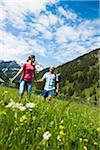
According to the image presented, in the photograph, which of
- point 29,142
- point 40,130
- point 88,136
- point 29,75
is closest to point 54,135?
point 40,130

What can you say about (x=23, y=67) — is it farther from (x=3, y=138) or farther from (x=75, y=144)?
(x=3, y=138)

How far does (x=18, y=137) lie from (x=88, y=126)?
2.68m

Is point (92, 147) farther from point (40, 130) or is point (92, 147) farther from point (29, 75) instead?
point (29, 75)

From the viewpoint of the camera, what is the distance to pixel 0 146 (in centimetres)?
223

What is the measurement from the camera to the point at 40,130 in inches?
121

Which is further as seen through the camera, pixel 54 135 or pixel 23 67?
pixel 23 67

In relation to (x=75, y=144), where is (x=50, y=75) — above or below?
above

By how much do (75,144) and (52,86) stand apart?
11024 mm

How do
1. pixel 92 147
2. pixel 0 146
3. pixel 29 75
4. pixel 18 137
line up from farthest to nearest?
pixel 29 75 → pixel 92 147 → pixel 18 137 → pixel 0 146

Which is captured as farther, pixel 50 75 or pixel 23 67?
pixel 50 75

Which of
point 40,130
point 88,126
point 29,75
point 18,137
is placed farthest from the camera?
point 29,75

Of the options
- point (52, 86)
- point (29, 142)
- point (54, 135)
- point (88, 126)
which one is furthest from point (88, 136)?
point (52, 86)

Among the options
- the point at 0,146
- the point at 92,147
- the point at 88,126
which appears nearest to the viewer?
the point at 0,146

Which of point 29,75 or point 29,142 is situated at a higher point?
point 29,75
